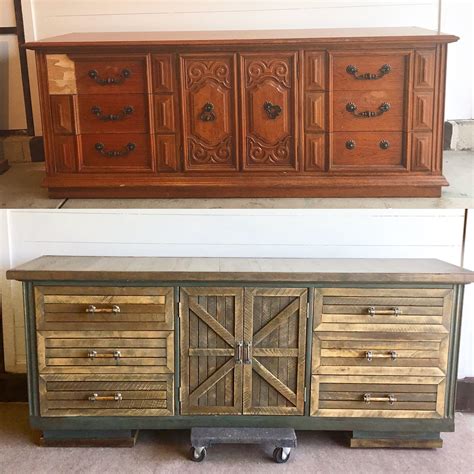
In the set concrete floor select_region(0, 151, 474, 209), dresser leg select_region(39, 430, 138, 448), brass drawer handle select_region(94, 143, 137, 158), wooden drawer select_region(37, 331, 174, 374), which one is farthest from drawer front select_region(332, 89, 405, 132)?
dresser leg select_region(39, 430, 138, 448)

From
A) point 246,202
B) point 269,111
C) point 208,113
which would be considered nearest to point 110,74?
point 208,113

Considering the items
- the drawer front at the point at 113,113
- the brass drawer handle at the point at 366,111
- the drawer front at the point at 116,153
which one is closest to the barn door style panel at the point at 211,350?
the drawer front at the point at 116,153

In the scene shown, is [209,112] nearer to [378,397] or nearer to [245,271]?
[245,271]

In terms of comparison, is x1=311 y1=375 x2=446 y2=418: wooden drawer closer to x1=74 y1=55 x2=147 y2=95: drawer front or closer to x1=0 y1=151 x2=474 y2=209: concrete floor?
x1=0 y1=151 x2=474 y2=209: concrete floor

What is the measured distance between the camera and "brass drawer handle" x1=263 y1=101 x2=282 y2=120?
274cm

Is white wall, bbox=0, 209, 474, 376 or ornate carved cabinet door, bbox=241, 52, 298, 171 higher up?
ornate carved cabinet door, bbox=241, 52, 298, 171

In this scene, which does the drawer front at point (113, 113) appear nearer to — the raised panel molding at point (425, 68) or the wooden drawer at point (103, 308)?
the wooden drawer at point (103, 308)

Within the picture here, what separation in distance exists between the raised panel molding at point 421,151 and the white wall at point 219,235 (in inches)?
9.2

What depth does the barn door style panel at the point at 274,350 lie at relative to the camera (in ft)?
7.53

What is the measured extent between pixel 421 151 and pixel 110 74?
1486 mm

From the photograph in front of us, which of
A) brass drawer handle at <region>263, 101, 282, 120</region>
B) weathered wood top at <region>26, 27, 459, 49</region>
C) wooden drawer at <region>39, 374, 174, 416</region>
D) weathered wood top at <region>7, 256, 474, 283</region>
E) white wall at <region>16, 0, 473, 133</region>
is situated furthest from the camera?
white wall at <region>16, 0, 473, 133</region>

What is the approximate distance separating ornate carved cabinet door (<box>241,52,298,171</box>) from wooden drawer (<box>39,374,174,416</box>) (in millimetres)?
1115

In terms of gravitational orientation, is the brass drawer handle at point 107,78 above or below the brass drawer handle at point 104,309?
above

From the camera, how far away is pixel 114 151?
281cm
